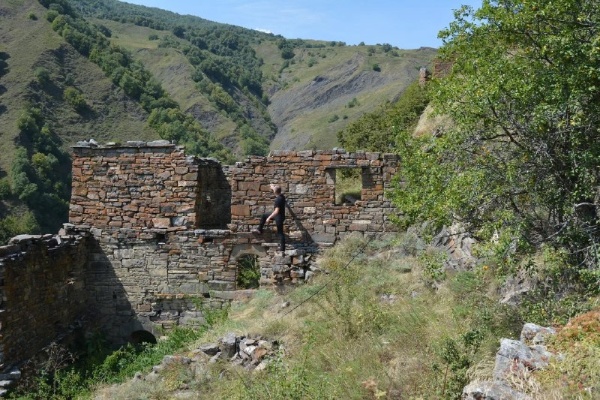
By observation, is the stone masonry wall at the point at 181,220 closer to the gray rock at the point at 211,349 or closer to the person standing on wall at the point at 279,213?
the person standing on wall at the point at 279,213

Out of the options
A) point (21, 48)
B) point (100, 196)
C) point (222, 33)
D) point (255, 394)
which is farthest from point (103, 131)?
point (222, 33)

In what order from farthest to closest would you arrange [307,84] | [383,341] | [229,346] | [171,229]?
[307,84]
[171,229]
[229,346]
[383,341]

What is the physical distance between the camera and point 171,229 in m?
12.7

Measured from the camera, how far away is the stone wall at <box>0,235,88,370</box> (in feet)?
34.2

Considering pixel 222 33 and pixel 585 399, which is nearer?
pixel 585 399

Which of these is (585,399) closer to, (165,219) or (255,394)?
(255,394)

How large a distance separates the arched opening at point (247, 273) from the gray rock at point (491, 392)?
25.7ft

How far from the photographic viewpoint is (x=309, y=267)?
38.5 feet

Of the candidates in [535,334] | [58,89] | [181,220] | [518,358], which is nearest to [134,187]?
[181,220]

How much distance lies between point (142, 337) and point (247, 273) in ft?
9.73

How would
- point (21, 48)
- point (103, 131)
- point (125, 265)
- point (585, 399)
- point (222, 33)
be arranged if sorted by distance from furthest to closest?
point (222, 33)
point (21, 48)
point (103, 131)
point (125, 265)
point (585, 399)

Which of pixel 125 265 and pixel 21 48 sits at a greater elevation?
pixel 21 48

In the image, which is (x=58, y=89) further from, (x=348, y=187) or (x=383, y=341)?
(x=383, y=341)

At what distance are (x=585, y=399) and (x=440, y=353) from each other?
6.12ft
